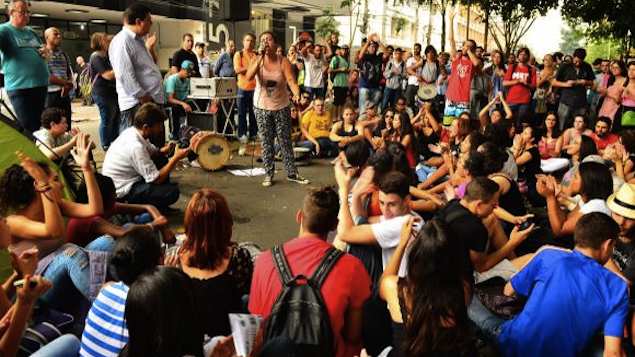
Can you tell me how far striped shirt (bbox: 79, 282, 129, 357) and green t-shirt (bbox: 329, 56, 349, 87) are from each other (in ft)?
34.8

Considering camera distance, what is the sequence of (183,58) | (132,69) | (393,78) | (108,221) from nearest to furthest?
(108,221), (132,69), (183,58), (393,78)

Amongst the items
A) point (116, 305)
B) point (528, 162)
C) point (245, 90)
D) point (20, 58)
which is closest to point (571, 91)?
point (528, 162)

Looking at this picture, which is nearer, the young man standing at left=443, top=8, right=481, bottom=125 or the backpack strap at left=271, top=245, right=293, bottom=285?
the backpack strap at left=271, top=245, right=293, bottom=285

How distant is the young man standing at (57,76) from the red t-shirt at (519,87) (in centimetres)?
697

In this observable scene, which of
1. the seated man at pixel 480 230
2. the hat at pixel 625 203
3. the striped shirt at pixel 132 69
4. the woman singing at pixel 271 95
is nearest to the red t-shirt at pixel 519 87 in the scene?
the woman singing at pixel 271 95

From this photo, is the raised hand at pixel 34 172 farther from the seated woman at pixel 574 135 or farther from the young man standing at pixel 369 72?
the young man standing at pixel 369 72

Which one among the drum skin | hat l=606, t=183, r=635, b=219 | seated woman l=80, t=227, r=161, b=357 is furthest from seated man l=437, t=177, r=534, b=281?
the drum skin

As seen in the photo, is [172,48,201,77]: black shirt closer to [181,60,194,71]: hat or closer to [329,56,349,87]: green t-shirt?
[181,60,194,71]: hat

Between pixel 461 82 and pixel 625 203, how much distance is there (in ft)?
21.3

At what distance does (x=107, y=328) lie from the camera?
96.6 inches

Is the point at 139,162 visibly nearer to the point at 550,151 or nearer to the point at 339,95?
the point at 550,151

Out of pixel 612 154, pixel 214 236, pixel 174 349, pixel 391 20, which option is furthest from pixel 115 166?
pixel 391 20

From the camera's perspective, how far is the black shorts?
41.8 feet

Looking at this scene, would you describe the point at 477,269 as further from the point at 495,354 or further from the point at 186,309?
the point at 186,309
